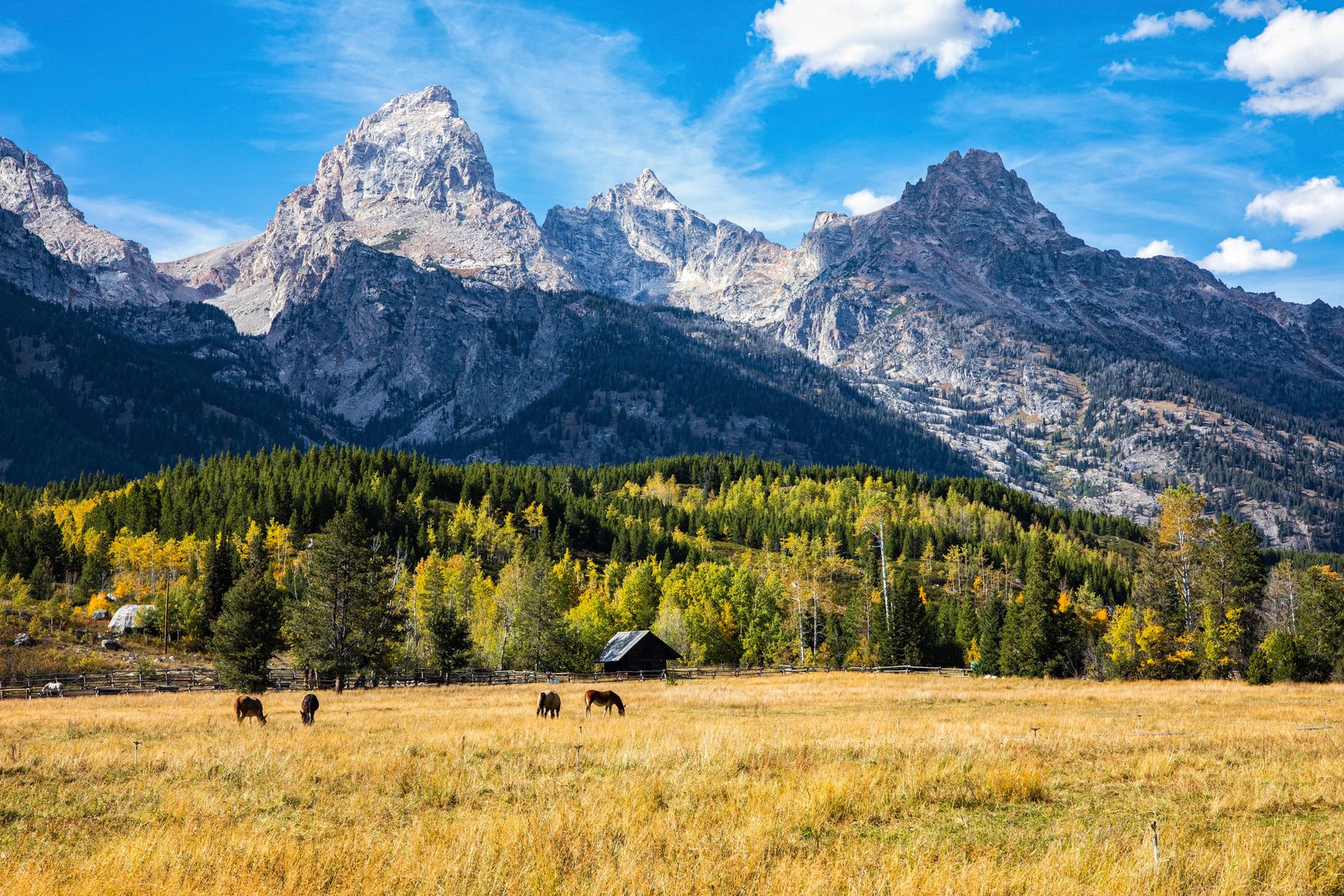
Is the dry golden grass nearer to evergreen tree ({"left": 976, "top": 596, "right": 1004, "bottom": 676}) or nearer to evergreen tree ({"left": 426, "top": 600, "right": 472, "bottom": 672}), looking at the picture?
evergreen tree ({"left": 426, "top": 600, "right": 472, "bottom": 672})

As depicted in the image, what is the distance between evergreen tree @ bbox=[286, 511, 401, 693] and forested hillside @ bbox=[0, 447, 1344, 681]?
0.55ft

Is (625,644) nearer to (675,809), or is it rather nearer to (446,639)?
(446,639)

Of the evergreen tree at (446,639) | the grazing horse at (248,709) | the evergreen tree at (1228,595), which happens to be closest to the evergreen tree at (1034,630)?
the evergreen tree at (1228,595)

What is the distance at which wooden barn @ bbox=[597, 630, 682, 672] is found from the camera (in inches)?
2753

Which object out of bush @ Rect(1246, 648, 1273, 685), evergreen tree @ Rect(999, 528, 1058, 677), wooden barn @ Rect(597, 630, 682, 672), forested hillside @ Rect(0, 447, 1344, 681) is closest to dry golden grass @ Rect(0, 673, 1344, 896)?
bush @ Rect(1246, 648, 1273, 685)

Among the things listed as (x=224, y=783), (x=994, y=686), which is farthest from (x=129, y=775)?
(x=994, y=686)

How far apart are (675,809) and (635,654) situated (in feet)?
194

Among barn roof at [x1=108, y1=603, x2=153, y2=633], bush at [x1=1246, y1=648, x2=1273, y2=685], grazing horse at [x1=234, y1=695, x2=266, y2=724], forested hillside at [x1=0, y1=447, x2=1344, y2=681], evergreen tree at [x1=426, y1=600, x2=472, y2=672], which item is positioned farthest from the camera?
barn roof at [x1=108, y1=603, x2=153, y2=633]

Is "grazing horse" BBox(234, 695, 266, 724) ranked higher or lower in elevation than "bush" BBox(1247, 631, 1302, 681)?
lower

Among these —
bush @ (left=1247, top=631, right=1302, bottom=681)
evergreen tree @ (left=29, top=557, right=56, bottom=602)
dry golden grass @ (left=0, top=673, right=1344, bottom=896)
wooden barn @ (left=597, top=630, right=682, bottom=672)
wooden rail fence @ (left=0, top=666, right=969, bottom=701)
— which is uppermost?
dry golden grass @ (left=0, top=673, right=1344, bottom=896)

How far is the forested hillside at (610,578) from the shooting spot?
181 feet

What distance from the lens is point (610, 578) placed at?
10650 cm

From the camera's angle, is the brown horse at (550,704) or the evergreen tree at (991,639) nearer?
the brown horse at (550,704)

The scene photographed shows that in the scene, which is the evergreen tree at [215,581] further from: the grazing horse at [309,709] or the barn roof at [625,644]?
the grazing horse at [309,709]
